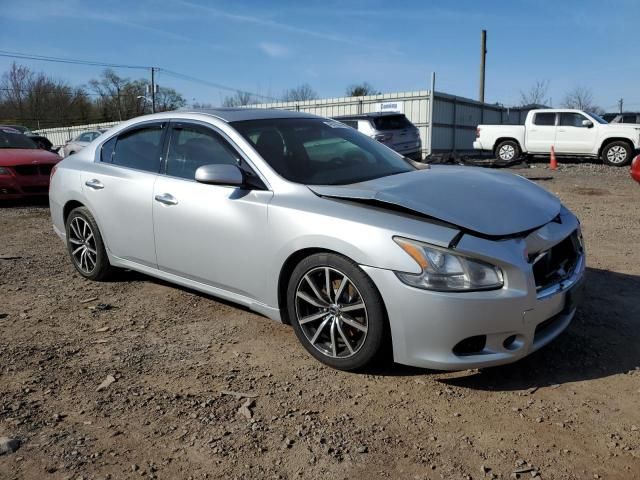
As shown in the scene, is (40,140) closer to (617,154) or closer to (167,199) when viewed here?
(167,199)

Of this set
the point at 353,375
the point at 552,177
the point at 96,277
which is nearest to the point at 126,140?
the point at 96,277

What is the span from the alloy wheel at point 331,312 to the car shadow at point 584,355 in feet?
1.92

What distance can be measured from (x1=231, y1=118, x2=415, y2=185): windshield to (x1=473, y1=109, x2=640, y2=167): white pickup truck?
1479 cm

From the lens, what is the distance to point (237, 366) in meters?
3.36

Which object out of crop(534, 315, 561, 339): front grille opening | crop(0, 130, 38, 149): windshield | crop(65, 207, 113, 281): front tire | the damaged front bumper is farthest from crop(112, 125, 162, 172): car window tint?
crop(0, 130, 38, 149): windshield

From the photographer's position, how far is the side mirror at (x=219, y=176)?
3.47 meters

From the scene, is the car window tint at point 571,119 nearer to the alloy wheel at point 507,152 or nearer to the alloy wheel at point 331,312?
the alloy wheel at point 507,152

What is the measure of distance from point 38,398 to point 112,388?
1.25 feet

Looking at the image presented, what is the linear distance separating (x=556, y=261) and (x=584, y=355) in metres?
0.67

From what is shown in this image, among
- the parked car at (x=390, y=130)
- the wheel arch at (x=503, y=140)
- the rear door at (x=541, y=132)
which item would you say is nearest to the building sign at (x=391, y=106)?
the wheel arch at (x=503, y=140)

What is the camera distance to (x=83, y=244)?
5.04 metres

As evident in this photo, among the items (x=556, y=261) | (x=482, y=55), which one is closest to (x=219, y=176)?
(x=556, y=261)

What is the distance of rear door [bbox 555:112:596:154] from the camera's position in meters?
17.0

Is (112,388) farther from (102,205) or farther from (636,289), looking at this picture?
(636,289)
